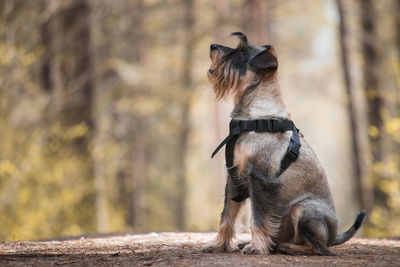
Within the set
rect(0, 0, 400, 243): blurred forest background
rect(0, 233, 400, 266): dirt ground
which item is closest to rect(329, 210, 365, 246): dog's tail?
rect(0, 233, 400, 266): dirt ground

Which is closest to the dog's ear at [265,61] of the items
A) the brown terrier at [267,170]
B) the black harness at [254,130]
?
the brown terrier at [267,170]

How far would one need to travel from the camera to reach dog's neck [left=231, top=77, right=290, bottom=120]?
18.2 ft

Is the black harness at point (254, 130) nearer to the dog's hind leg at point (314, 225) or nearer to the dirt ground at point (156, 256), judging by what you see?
the dog's hind leg at point (314, 225)

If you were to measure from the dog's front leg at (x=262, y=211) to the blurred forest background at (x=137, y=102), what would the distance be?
1451mm

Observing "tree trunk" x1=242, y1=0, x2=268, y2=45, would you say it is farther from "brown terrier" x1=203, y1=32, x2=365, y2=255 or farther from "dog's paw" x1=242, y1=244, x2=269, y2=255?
"dog's paw" x1=242, y1=244, x2=269, y2=255

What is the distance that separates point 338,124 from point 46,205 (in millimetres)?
31239

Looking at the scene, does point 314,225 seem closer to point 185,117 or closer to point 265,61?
point 265,61

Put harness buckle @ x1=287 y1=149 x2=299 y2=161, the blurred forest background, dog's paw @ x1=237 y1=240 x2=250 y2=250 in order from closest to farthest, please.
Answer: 1. harness buckle @ x1=287 y1=149 x2=299 y2=161
2. dog's paw @ x1=237 y1=240 x2=250 y2=250
3. the blurred forest background

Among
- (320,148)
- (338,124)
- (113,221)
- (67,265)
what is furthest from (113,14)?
(320,148)

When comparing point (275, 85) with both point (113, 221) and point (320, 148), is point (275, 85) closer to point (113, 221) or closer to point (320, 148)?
point (113, 221)

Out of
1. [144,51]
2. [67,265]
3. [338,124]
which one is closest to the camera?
[67,265]

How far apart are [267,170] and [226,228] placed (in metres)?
0.81

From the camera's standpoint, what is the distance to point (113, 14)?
1426 cm

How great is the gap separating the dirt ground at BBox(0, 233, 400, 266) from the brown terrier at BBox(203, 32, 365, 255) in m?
0.26
